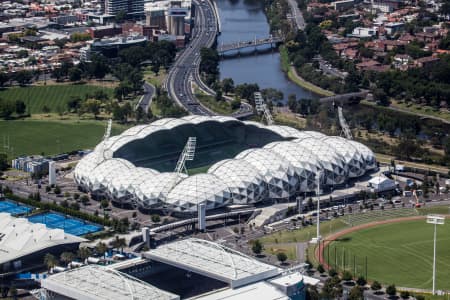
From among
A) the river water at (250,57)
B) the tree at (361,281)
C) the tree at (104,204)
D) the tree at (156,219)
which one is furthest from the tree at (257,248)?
the river water at (250,57)

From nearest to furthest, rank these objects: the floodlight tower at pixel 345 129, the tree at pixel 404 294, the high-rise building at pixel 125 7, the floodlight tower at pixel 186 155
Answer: the tree at pixel 404 294 < the floodlight tower at pixel 186 155 < the floodlight tower at pixel 345 129 < the high-rise building at pixel 125 7

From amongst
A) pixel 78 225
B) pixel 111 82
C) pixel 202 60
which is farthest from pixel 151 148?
pixel 202 60

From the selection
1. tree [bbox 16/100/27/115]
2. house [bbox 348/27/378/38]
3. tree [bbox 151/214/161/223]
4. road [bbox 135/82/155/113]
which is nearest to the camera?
tree [bbox 151/214/161/223]

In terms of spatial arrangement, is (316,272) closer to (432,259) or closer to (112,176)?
(432,259)

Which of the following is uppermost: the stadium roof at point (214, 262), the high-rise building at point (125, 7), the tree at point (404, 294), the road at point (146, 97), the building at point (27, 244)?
the high-rise building at point (125, 7)

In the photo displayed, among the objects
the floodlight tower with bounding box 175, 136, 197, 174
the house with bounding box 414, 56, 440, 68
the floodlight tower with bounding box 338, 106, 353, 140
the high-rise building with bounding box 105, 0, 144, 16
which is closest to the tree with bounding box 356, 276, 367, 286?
the floodlight tower with bounding box 175, 136, 197, 174

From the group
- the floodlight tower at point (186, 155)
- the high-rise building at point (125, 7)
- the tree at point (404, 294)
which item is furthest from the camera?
the high-rise building at point (125, 7)

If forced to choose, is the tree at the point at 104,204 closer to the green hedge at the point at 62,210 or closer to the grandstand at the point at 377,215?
the green hedge at the point at 62,210

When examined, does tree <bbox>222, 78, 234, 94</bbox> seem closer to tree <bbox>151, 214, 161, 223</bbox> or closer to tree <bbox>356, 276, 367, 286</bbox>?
tree <bbox>151, 214, 161, 223</bbox>
